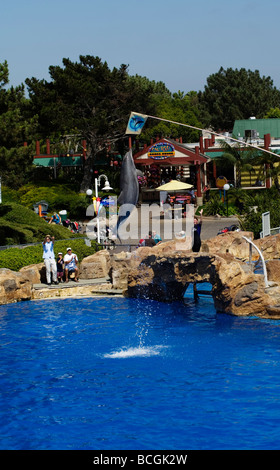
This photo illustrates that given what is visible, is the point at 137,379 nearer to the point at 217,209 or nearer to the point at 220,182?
the point at 217,209

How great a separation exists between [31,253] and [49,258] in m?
2.53

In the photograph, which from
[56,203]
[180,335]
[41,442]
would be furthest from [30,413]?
[56,203]

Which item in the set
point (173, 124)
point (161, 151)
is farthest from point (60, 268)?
point (173, 124)

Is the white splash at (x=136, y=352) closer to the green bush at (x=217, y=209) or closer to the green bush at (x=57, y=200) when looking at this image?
the green bush at (x=217, y=209)

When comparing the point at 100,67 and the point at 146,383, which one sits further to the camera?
the point at 100,67

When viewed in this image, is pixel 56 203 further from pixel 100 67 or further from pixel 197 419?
pixel 197 419

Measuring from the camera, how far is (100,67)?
5250 cm

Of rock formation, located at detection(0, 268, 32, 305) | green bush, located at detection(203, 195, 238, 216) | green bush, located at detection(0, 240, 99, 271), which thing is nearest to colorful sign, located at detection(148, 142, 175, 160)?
green bush, located at detection(203, 195, 238, 216)

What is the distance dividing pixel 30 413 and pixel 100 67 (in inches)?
1625

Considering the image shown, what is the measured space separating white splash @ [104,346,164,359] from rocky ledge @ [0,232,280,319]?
3833 mm

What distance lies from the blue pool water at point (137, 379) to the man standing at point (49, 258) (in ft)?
6.60

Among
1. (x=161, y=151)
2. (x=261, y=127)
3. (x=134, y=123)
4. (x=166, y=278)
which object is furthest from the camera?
(x=261, y=127)

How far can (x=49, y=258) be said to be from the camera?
25.0 meters

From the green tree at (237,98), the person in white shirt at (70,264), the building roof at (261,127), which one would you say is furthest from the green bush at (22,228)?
the green tree at (237,98)
